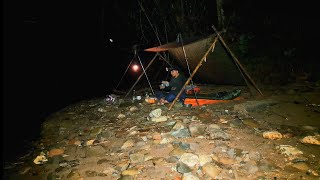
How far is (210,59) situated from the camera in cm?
609

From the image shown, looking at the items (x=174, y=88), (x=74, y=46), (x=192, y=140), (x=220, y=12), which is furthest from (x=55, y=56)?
(x=192, y=140)

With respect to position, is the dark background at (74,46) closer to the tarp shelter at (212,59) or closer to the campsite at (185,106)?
the campsite at (185,106)

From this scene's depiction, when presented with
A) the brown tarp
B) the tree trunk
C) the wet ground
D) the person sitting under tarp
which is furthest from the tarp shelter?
the tree trunk

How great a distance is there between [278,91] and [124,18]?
9.29 meters

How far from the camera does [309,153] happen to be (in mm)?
3184

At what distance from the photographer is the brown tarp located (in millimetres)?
5672

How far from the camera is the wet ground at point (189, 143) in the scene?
10.2 feet

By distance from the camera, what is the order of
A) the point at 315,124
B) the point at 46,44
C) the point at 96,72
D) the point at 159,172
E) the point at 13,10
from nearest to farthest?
the point at 159,172 < the point at 315,124 < the point at 13,10 < the point at 96,72 < the point at 46,44

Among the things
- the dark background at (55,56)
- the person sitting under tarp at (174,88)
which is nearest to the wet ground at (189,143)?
the person sitting under tarp at (174,88)

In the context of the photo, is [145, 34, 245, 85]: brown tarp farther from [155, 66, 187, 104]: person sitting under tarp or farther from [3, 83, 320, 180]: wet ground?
[3, 83, 320, 180]: wet ground

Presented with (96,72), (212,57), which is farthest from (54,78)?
(212,57)

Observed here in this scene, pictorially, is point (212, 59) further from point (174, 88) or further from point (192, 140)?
point (192, 140)

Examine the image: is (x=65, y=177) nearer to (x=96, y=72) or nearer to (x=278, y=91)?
(x=278, y=91)

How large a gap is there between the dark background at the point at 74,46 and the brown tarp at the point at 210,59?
2.23 metres
